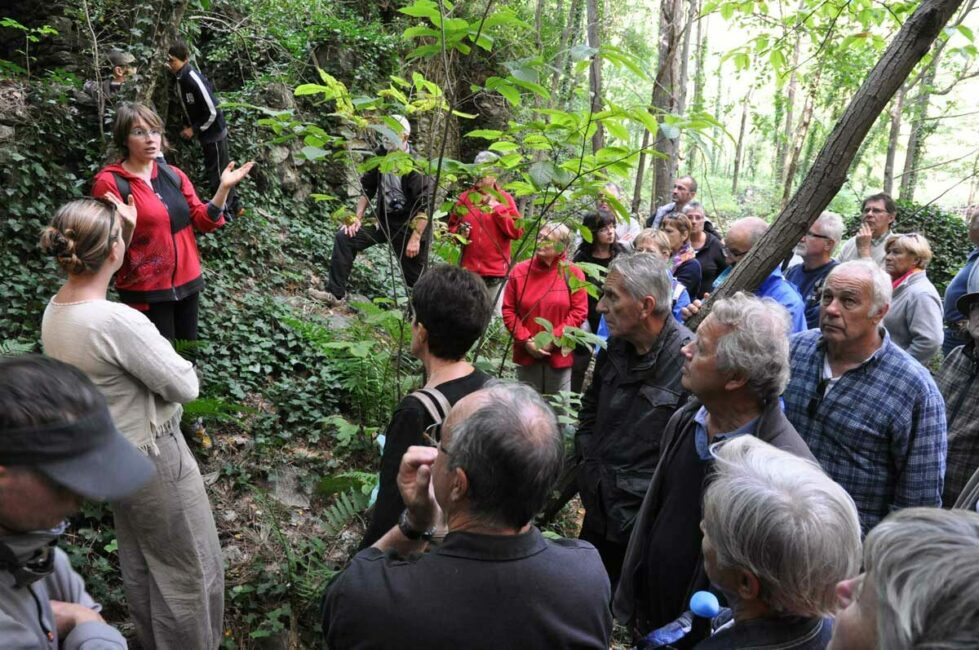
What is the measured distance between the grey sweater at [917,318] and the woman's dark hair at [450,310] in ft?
12.8

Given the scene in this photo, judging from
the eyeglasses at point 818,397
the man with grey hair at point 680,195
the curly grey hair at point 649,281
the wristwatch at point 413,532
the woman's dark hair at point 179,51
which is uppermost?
the woman's dark hair at point 179,51

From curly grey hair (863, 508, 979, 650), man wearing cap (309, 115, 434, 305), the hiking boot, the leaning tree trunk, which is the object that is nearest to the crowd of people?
curly grey hair (863, 508, 979, 650)

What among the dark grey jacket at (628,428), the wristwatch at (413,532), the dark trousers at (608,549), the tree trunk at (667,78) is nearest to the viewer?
the wristwatch at (413,532)

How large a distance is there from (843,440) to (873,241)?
16.0ft

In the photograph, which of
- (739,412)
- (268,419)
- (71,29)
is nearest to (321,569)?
(268,419)

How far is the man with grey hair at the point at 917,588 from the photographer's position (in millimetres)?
971

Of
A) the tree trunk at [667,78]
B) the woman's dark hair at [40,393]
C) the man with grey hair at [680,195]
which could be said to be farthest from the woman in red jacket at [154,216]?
the man with grey hair at [680,195]

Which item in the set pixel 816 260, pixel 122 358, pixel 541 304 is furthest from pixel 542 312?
pixel 122 358

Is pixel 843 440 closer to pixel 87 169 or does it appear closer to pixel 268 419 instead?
pixel 268 419

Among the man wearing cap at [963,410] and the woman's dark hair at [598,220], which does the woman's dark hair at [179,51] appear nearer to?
the woman's dark hair at [598,220]

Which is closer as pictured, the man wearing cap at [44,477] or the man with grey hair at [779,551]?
the man wearing cap at [44,477]

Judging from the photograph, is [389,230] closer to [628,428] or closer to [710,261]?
[628,428]

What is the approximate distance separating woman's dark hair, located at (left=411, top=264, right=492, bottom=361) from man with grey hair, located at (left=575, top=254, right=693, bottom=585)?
1026mm

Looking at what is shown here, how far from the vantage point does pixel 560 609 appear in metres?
1.56
